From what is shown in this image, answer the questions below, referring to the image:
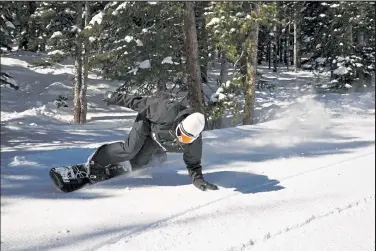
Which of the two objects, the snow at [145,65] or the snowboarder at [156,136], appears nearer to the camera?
the snowboarder at [156,136]

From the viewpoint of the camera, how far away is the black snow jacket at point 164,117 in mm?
4656

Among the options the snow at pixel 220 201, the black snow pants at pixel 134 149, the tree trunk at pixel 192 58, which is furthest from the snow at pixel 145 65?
the black snow pants at pixel 134 149

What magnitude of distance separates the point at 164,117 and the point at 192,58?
786cm

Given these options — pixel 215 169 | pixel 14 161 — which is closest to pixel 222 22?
pixel 215 169

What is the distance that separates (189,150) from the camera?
4770 millimetres

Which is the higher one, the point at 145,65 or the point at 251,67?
the point at 145,65

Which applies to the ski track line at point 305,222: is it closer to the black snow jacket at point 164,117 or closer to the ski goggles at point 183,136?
the ski goggles at point 183,136

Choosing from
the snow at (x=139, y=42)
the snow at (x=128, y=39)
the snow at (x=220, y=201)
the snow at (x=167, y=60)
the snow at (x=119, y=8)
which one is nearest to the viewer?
the snow at (x=220, y=201)

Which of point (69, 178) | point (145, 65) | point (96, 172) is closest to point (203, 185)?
point (96, 172)

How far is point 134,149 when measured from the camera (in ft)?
16.0

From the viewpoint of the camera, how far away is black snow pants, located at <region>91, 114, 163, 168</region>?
477cm

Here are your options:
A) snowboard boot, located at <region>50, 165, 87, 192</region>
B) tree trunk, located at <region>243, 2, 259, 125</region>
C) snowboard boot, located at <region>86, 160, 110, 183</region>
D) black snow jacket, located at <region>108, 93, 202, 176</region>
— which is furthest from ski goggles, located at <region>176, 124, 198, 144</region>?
tree trunk, located at <region>243, 2, 259, 125</region>

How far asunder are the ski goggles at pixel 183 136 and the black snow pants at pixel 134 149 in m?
0.46

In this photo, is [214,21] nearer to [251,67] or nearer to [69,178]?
[251,67]
